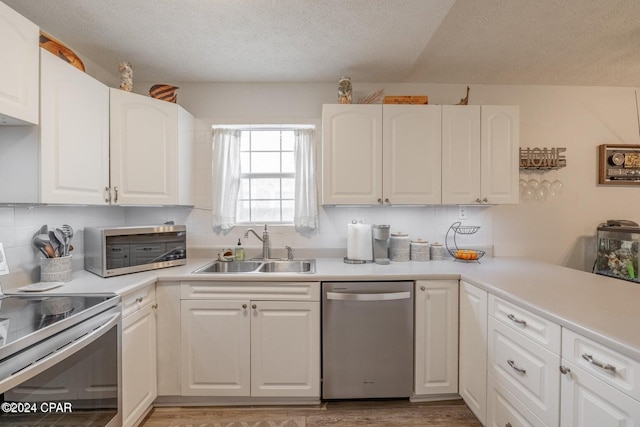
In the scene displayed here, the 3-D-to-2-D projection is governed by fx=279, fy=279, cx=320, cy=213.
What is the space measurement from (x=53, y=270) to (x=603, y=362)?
8.53ft

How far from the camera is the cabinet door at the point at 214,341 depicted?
1.84 metres

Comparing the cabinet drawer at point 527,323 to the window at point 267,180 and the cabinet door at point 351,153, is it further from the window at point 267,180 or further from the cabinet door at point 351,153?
the window at point 267,180

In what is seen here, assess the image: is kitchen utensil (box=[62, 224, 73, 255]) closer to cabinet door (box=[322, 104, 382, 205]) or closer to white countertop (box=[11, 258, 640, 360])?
white countertop (box=[11, 258, 640, 360])

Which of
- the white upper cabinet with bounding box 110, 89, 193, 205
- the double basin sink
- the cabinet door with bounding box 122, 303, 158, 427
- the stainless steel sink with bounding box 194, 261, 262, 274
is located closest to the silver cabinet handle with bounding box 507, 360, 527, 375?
the double basin sink

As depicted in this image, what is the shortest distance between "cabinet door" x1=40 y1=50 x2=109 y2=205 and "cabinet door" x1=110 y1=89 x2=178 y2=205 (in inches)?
2.5

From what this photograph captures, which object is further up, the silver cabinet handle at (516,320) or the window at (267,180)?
the window at (267,180)

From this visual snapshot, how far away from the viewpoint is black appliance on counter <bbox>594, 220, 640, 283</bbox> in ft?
7.10

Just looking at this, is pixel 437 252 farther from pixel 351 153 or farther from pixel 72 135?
pixel 72 135

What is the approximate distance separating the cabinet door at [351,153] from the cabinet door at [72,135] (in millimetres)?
1471

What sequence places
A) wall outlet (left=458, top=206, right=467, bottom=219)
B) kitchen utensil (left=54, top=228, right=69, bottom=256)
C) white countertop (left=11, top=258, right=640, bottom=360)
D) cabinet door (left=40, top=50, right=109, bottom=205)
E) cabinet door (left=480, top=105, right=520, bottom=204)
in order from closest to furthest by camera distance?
white countertop (left=11, top=258, right=640, bottom=360) → cabinet door (left=40, top=50, right=109, bottom=205) → kitchen utensil (left=54, top=228, right=69, bottom=256) → cabinet door (left=480, top=105, right=520, bottom=204) → wall outlet (left=458, top=206, right=467, bottom=219)

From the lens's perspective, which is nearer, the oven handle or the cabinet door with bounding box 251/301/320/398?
the oven handle

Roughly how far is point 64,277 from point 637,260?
13.0 ft

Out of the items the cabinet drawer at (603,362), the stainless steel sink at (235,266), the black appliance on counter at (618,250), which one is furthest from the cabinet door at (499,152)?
the stainless steel sink at (235,266)

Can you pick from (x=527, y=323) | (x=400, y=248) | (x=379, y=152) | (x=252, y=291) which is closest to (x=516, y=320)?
(x=527, y=323)
